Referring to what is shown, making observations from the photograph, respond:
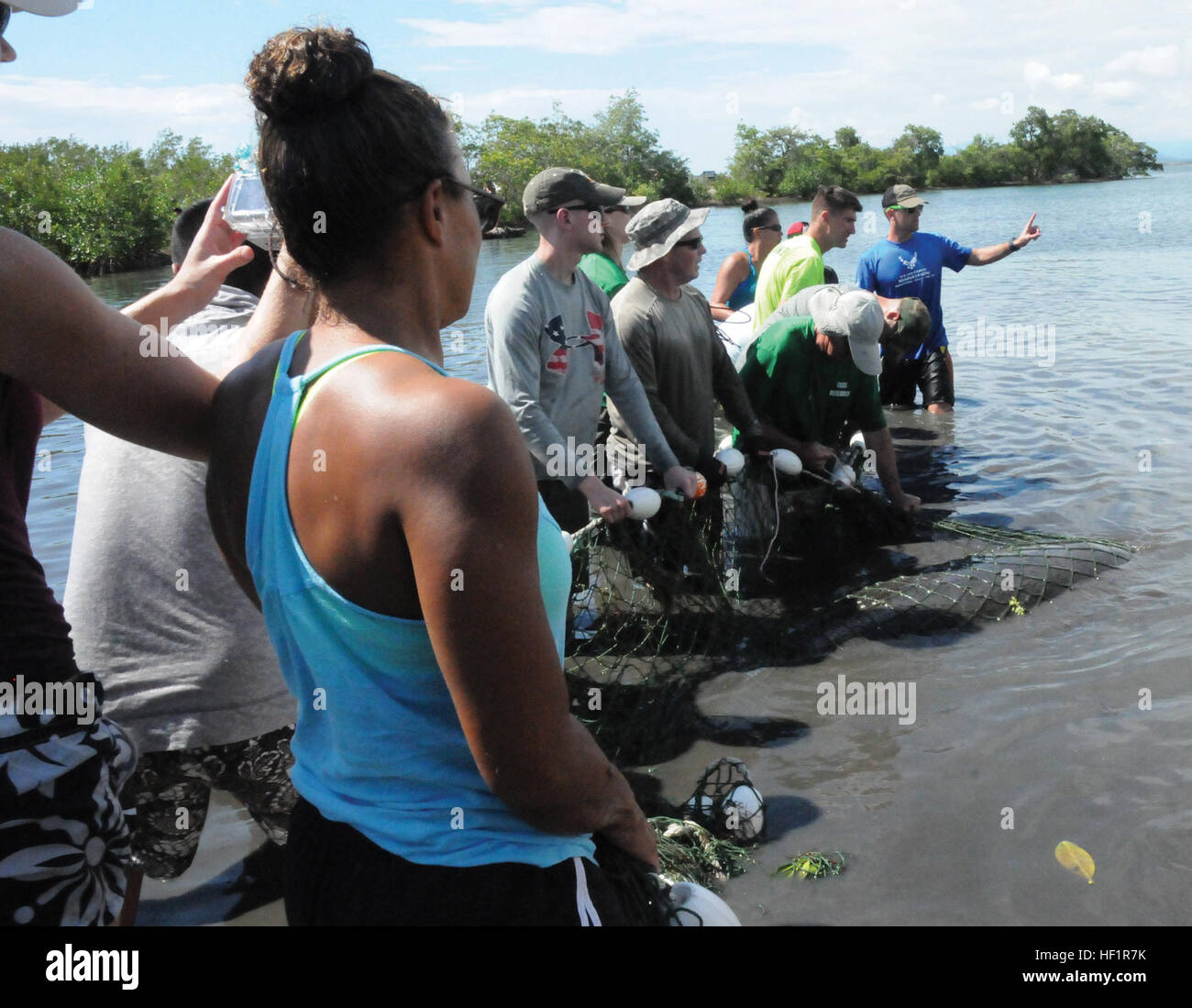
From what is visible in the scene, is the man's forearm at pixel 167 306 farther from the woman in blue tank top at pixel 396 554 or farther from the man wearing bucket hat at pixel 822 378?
the man wearing bucket hat at pixel 822 378

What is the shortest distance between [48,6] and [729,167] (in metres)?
81.7

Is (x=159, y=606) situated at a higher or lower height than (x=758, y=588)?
higher

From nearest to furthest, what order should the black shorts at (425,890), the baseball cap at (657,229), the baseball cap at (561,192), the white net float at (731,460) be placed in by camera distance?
the black shorts at (425,890) < the baseball cap at (561,192) < the white net float at (731,460) < the baseball cap at (657,229)

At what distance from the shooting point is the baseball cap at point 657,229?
534 centimetres

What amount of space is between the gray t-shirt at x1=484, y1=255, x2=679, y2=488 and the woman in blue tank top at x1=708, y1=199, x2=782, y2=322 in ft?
14.8

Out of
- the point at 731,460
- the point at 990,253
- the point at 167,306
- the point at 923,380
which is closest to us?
the point at 167,306

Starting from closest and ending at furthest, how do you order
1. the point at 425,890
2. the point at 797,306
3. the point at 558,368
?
the point at 425,890
the point at 558,368
the point at 797,306

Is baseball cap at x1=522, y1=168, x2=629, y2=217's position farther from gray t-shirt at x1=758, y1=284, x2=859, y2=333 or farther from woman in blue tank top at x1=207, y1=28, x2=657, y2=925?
woman in blue tank top at x1=207, y1=28, x2=657, y2=925

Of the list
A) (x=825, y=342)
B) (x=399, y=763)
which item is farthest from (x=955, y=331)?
(x=399, y=763)

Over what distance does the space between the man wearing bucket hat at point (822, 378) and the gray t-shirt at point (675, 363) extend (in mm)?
368

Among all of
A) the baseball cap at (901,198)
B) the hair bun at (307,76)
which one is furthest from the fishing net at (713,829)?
the baseball cap at (901,198)

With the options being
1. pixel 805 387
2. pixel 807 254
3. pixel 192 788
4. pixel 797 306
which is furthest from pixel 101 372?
pixel 807 254

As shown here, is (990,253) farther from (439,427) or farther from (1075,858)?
(439,427)

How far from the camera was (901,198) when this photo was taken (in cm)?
888
